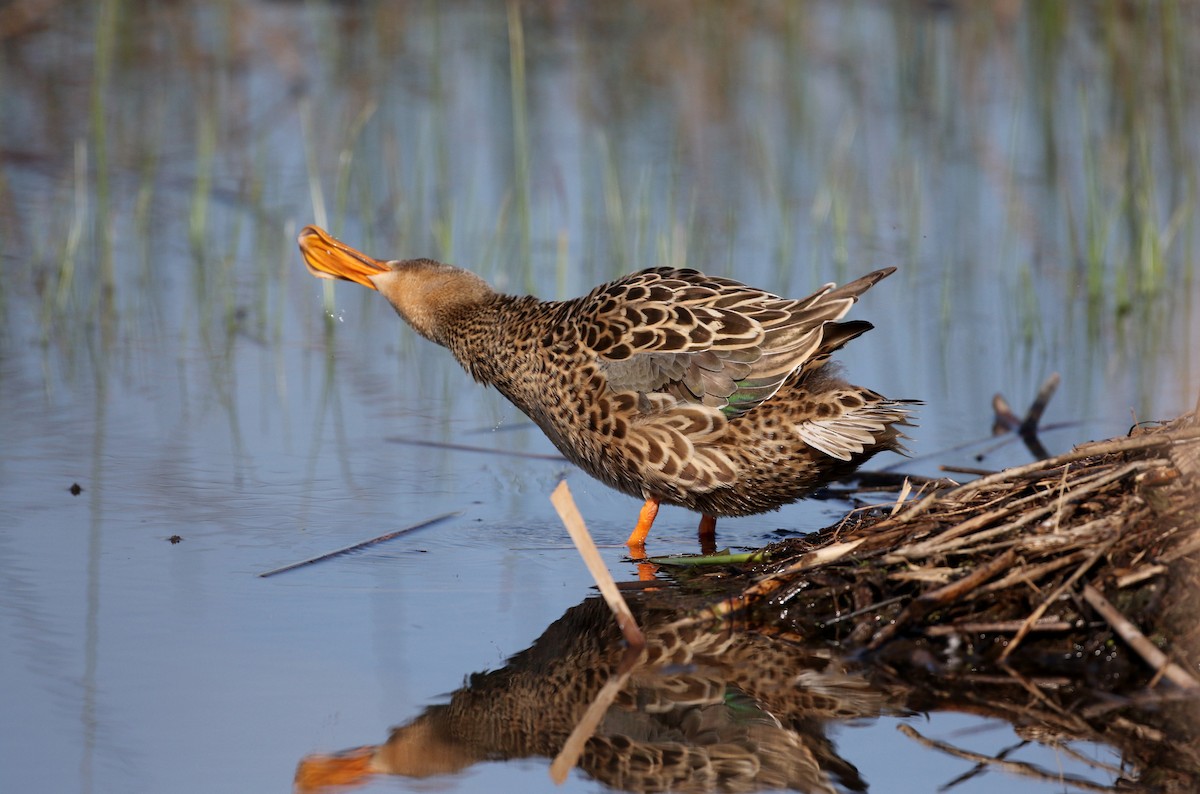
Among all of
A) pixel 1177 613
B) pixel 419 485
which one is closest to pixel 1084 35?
pixel 419 485

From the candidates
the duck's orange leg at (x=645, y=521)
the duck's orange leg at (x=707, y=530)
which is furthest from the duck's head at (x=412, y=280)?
the duck's orange leg at (x=707, y=530)

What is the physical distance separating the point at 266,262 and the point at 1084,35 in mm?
8509

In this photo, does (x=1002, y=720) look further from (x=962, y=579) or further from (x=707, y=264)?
(x=707, y=264)

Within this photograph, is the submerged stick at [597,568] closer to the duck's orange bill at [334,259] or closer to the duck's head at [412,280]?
the duck's head at [412,280]

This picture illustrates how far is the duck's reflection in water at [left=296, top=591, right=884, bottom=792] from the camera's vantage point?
424 centimetres

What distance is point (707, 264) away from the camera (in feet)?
31.0

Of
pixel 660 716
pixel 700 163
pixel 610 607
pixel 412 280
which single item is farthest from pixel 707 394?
pixel 700 163

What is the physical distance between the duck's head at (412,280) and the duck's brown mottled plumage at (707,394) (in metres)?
0.57

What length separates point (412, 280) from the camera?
6883mm

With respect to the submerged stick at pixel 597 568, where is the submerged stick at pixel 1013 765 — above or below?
below

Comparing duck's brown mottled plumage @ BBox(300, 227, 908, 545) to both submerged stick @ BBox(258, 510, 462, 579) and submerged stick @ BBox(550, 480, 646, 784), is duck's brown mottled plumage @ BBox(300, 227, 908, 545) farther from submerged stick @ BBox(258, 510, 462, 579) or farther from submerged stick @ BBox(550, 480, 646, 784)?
submerged stick @ BBox(550, 480, 646, 784)

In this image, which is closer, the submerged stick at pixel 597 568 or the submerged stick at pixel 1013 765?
the submerged stick at pixel 1013 765

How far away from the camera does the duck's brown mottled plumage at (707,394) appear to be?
19.7 ft

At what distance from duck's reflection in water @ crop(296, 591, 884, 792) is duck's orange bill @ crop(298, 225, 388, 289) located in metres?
2.28
